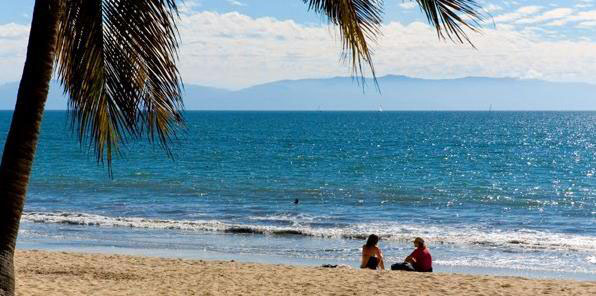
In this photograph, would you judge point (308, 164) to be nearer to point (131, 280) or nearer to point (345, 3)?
point (131, 280)

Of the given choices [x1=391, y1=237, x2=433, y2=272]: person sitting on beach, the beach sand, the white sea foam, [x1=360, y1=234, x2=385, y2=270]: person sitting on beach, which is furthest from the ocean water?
[x1=360, y1=234, x2=385, y2=270]: person sitting on beach

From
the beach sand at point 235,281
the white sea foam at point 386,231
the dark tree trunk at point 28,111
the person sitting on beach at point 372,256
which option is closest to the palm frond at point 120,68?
the dark tree trunk at point 28,111

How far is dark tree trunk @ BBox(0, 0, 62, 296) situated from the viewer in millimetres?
6117

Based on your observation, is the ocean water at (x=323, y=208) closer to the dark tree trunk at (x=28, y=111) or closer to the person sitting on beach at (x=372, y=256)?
the dark tree trunk at (x=28, y=111)

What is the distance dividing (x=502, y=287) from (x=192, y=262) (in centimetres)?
594

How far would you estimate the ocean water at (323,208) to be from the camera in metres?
19.8

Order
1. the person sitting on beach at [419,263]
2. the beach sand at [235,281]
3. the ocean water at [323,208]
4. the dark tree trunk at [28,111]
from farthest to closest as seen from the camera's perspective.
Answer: the ocean water at [323,208] → the person sitting on beach at [419,263] → the beach sand at [235,281] → the dark tree trunk at [28,111]

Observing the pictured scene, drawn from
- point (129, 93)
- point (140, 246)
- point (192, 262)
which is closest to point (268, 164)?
point (140, 246)

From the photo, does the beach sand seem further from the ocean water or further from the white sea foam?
the white sea foam

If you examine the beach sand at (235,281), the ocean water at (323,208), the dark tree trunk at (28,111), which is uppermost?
the dark tree trunk at (28,111)

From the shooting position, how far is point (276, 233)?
76.8 ft

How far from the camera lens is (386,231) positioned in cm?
2395

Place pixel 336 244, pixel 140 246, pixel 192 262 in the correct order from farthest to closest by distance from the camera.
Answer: pixel 336 244 < pixel 140 246 < pixel 192 262

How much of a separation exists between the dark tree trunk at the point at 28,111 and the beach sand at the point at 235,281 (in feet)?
12.5
